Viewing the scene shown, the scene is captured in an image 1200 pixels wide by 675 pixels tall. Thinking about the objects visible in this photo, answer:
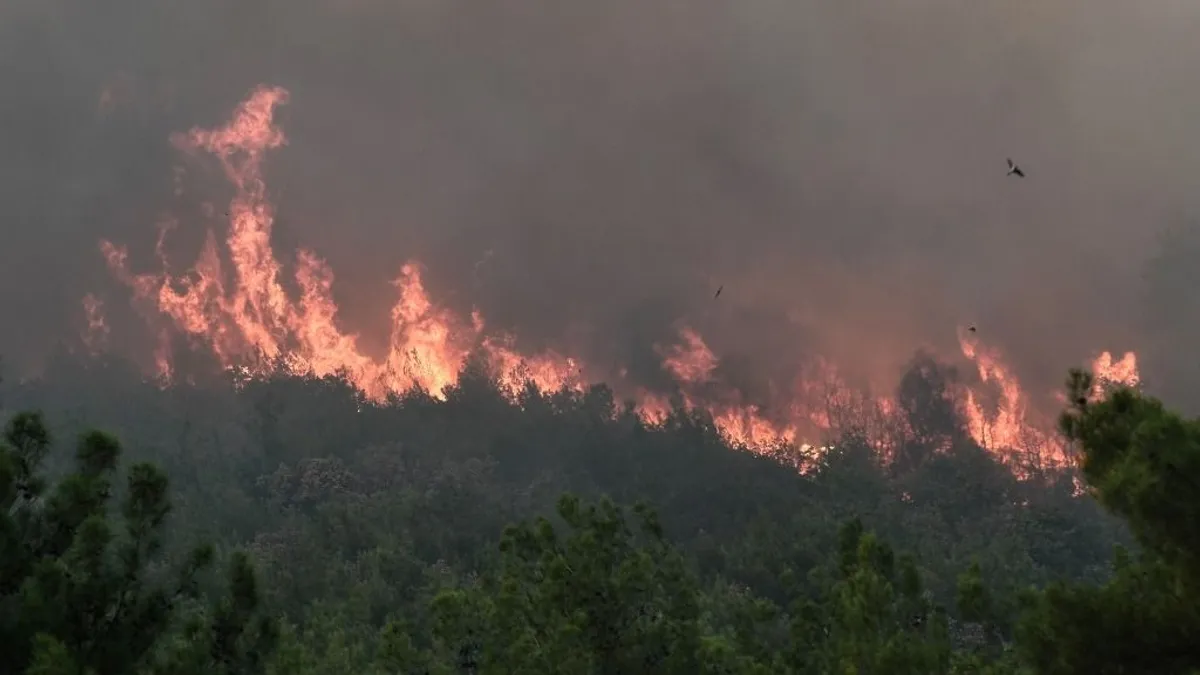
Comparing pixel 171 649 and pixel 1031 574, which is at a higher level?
pixel 1031 574

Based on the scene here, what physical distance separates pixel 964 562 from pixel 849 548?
7854 cm

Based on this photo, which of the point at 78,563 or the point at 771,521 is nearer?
the point at 78,563

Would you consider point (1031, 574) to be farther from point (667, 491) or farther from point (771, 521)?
point (667, 491)

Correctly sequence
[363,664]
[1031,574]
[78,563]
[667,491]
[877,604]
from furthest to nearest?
[667,491] → [1031,574] → [363,664] → [877,604] → [78,563]

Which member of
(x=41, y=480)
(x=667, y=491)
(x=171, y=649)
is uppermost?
(x=667, y=491)

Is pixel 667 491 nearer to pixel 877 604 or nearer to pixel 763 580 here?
pixel 763 580

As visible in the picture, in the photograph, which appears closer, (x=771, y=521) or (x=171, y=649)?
(x=171, y=649)

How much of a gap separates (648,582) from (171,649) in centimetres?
1114

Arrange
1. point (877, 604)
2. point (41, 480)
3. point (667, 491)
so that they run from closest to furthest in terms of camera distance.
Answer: point (41, 480) < point (877, 604) < point (667, 491)

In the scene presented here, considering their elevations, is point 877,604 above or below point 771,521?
below

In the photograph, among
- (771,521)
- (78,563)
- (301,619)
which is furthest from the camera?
(771,521)

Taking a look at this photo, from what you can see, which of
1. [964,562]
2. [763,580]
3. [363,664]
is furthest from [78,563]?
[964,562]

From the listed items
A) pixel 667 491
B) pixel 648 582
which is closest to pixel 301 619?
pixel 648 582

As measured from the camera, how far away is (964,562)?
94.6 m
